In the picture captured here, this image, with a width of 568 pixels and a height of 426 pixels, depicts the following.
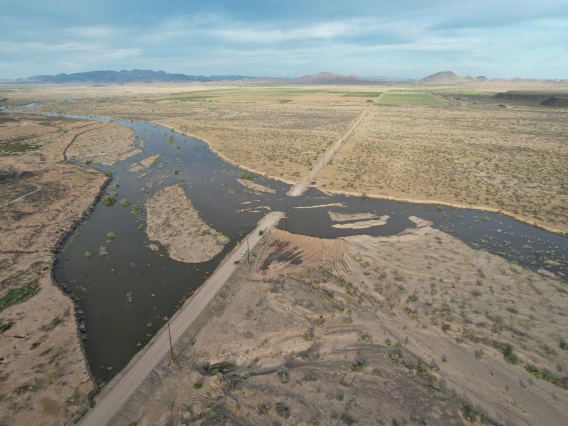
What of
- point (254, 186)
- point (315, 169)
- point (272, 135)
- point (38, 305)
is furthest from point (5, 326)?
point (272, 135)

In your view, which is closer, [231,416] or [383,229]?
[231,416]

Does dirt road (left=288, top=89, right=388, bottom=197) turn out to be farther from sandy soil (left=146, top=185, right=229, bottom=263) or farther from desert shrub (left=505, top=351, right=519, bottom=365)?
desert shrub (left=505, top=351, right=519, bottom=365)

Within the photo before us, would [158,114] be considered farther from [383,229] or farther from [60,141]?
[383,229]

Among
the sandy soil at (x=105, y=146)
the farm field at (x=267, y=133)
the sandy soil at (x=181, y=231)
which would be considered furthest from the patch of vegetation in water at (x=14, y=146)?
the sandy soil at (x=181, y=231)

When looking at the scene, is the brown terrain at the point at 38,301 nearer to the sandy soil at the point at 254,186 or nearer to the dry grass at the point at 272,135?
the sandy soil at the point at 254,186

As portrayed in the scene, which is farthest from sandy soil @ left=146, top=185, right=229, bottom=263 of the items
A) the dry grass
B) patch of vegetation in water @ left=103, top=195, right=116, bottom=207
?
the dry grass

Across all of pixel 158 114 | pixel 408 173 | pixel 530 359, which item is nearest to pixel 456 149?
pixel 408 173
